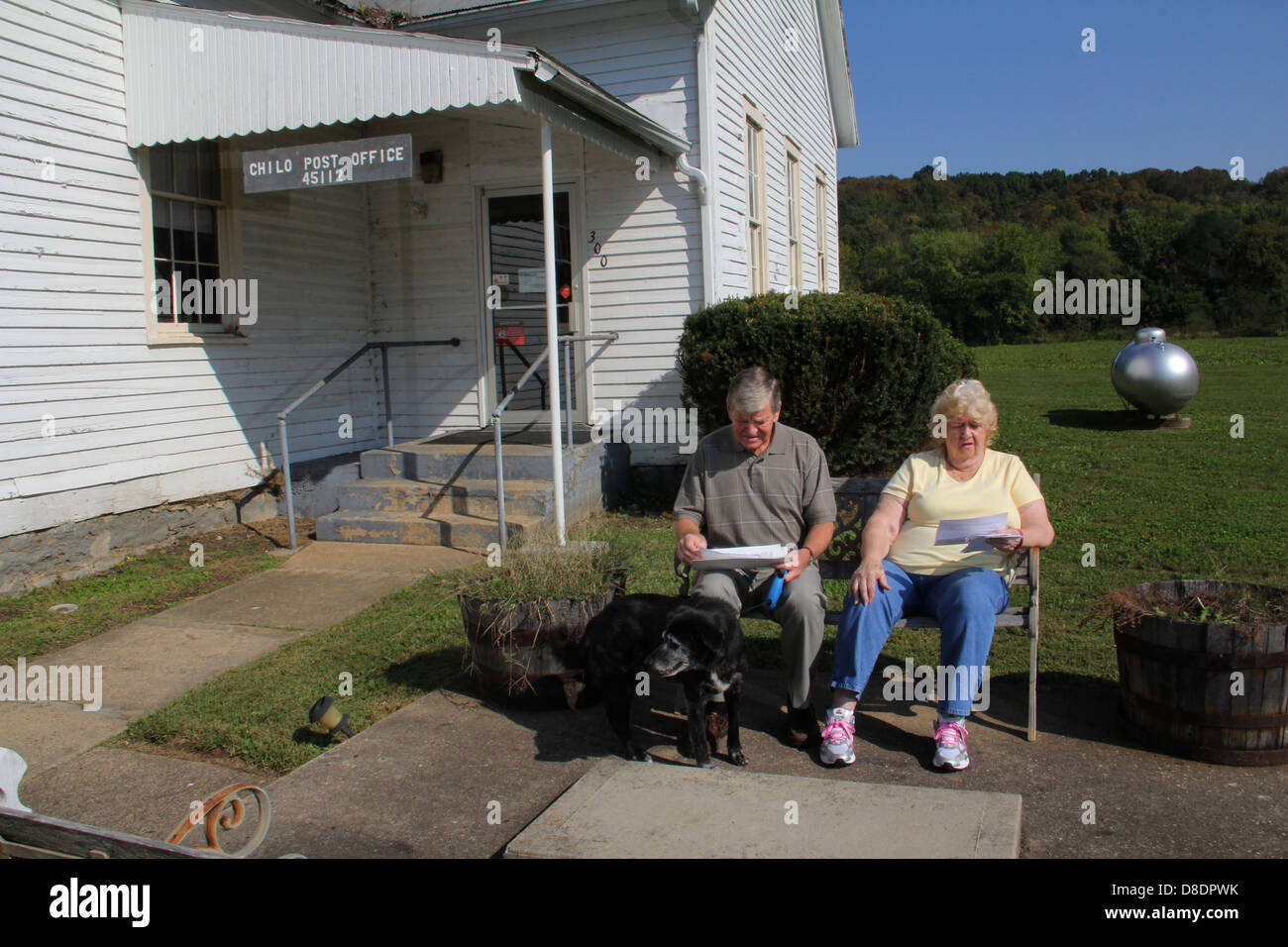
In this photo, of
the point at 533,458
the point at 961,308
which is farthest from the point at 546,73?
the point at 961,308

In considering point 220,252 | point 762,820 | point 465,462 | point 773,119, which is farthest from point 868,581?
point 773,119

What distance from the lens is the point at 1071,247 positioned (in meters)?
52.0

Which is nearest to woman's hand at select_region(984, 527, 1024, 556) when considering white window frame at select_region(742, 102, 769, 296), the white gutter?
white window frame at select_region(742, 102, 769, 296)

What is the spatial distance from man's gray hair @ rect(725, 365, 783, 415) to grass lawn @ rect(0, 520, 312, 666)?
420 cm

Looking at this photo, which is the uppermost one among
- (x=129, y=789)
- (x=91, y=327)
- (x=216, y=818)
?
(x=91, y=327)

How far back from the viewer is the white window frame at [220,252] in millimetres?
7785

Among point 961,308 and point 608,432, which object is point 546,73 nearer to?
point 608,432

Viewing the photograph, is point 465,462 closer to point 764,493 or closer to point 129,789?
point 764,493

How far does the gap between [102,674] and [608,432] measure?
5281 millimetres

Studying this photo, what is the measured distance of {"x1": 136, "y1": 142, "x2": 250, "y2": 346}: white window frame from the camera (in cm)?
779

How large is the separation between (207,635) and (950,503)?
13.9 ft

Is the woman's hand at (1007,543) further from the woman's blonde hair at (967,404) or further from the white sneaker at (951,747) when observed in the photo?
the white sneaker at (951,747)

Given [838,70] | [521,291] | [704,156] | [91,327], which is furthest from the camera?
[838,70]

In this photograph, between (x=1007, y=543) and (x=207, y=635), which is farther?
(x=207, y=635)
